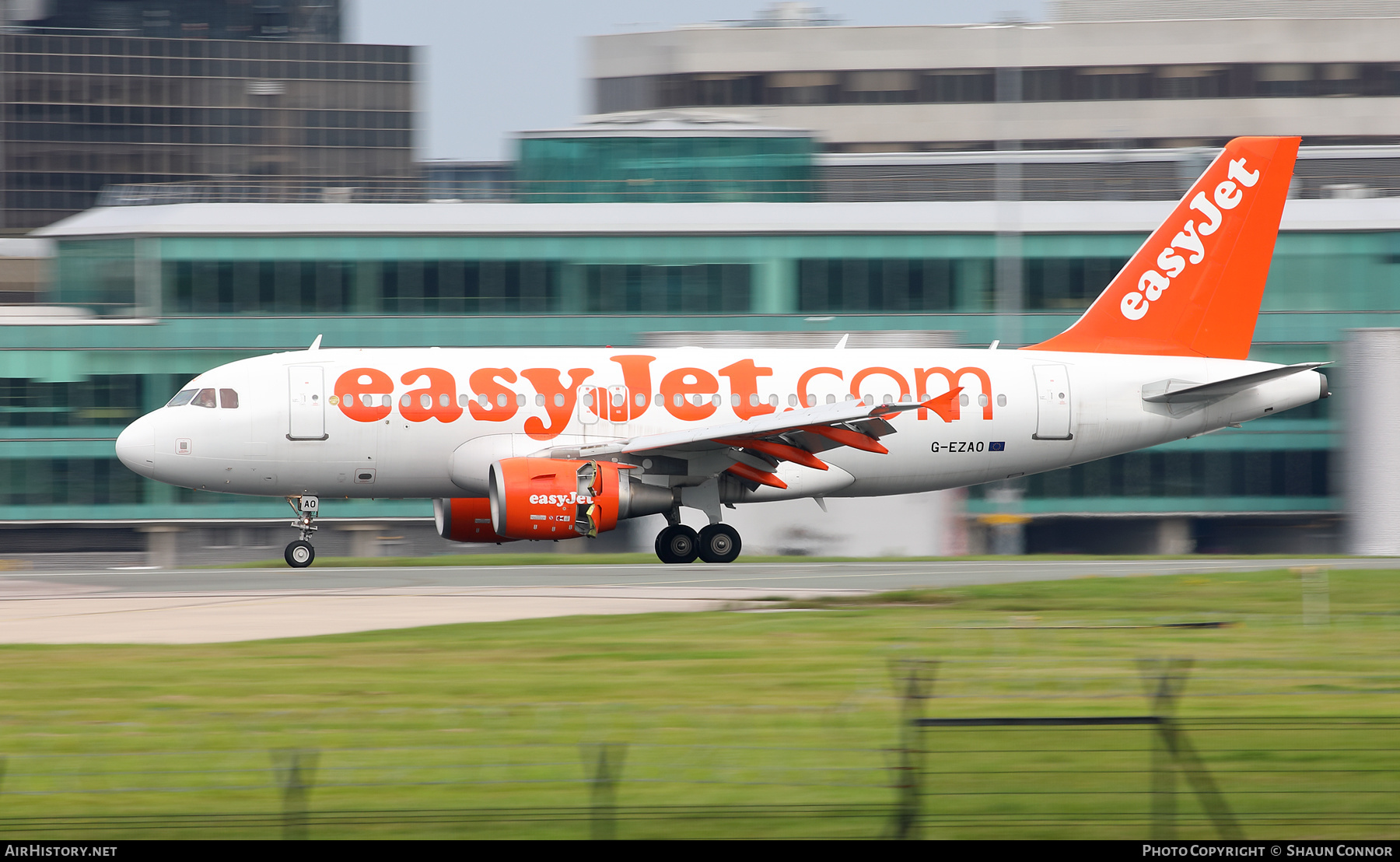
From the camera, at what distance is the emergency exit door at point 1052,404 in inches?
1238

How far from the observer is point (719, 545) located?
98.8 feet

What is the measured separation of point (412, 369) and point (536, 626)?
1164cm

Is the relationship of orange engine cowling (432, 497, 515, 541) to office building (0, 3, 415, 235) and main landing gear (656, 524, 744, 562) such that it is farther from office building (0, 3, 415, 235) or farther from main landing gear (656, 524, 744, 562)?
office building (0, 3, 415, 235)

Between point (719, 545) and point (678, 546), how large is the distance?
78 centimetres

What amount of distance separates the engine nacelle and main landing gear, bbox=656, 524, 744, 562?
2.33 metres

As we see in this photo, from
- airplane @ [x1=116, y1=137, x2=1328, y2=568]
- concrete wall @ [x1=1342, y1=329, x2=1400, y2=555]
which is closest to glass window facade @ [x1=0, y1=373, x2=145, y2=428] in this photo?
airplane @ [x1=116, y1=137, x2=1328, y2=568]

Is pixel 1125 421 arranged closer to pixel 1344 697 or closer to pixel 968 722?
pixel 1344 697

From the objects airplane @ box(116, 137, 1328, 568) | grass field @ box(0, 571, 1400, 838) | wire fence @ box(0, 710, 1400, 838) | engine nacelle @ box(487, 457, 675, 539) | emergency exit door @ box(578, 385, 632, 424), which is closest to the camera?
wire fence @ box(0, 710, 1400, 838)

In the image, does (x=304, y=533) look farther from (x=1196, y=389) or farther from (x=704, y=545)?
(x=1196, y=389)

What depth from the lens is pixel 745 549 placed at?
3706 cm

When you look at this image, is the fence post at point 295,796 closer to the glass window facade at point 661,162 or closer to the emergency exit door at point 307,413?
the emergency exit door at point 307,413

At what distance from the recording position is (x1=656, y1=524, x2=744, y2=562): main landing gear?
98.8 feet

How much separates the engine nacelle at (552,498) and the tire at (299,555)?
437cm
